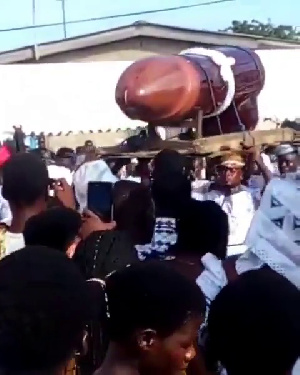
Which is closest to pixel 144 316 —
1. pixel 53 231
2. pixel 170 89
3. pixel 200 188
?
pixel 53 231

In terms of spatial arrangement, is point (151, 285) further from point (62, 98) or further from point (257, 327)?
point (62, 98)

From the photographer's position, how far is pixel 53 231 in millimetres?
3600

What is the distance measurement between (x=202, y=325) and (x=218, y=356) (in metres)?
0.55

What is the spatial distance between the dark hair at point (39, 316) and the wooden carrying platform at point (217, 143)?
4.83 m

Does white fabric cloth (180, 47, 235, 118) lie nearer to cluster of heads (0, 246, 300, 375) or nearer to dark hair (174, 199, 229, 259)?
dark hair (174, 199, 229, 259)

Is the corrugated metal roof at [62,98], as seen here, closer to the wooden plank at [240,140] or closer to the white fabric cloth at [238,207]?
the wooden plank at [240,140]

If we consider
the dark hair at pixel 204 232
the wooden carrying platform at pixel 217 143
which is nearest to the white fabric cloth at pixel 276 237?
the dark hair at pixel 204 232

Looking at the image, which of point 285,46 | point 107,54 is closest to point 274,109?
point 285,46

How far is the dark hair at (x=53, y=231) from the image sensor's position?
3.59 meters

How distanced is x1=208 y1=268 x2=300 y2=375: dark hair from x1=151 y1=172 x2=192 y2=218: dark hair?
138 centimetres

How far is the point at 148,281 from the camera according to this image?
8.74ft

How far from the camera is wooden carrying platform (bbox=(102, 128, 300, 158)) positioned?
7.04 meters

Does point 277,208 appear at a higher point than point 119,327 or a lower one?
higher

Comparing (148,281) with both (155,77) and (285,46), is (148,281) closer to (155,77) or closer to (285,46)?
(155,77)
